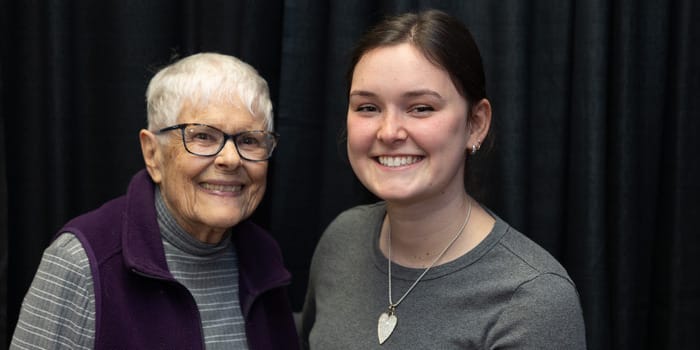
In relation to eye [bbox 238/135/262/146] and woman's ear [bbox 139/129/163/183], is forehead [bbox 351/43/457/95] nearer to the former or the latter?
eye [bbox 238/135/262/146]

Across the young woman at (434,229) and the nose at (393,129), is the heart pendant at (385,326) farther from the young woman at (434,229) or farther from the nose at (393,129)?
the nose at (393,129)

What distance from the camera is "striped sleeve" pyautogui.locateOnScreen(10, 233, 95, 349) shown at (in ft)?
4.41

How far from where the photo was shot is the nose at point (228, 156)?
1.50 m

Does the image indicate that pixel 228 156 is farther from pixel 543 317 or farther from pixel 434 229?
pixel 543 317

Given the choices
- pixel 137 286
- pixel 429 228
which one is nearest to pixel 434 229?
pixel 429 228

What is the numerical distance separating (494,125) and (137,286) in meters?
1.02

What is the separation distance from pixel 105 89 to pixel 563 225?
1400mm

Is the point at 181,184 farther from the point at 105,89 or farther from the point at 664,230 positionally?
the point at 664,230

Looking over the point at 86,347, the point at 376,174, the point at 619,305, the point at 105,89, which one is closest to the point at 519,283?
the point at 376,174

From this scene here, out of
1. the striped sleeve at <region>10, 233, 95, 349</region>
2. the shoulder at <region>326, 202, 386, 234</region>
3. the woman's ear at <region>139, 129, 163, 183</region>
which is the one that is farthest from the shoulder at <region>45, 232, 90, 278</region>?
the shoulder at <region>326, 202, 386, 234</region>

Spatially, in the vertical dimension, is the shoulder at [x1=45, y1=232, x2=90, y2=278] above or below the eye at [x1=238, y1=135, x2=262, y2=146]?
below

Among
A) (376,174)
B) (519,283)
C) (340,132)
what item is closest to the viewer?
(519,283)

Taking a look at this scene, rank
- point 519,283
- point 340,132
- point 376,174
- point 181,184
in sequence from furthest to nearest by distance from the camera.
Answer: point 340,132
point 181,184
point 376,174
point 519,283

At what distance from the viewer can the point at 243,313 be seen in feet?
5.28
